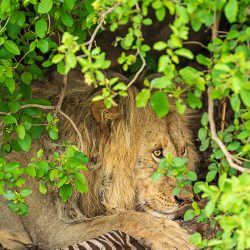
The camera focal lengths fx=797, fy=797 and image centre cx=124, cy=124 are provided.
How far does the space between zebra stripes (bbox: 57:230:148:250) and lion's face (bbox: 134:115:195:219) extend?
35 cm

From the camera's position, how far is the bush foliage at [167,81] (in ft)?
9.41

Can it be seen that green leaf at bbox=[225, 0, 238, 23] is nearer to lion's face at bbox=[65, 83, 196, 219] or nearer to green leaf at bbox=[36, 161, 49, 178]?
green leaf at bbox=[36, 161, 49, 178]

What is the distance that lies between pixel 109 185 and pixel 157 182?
1.03 ft

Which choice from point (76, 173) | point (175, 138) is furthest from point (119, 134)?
point (76, 173)

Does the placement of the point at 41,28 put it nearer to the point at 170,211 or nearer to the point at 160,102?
the point at 160,102

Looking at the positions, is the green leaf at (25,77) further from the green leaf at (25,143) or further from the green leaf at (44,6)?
the green leaf at (44,6)

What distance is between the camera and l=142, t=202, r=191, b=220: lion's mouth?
4551 millimetres

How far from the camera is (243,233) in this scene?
9.14ft

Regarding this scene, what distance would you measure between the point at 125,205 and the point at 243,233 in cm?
189

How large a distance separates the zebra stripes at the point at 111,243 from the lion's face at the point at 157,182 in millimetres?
349

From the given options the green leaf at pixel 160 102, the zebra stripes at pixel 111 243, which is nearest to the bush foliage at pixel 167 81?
the green leaf at pixel 160 102

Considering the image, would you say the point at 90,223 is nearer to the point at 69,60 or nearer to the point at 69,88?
the point at 69,88

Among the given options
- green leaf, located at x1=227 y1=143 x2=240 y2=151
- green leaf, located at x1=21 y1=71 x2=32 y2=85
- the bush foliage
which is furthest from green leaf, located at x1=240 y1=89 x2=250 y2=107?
green leaf, located at x1=21 y1=71 x2=32 y2=85

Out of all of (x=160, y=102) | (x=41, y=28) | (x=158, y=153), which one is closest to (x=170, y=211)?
(x=158, y=153)
